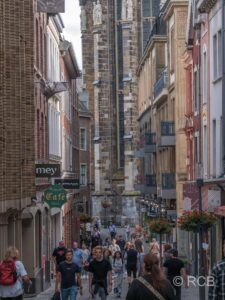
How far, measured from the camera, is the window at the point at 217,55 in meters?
31.5

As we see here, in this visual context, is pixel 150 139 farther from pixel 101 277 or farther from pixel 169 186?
pixel 101 277

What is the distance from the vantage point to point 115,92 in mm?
93562

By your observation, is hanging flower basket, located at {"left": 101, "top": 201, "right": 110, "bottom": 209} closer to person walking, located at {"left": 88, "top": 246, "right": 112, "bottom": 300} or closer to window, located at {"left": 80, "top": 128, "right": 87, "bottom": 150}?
window, located at {"left": 80, "top": 128, "right": 87, "bottom": 150}

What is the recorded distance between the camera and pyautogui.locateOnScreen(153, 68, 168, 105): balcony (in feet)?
159

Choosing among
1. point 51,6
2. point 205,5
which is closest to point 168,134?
point 205,5

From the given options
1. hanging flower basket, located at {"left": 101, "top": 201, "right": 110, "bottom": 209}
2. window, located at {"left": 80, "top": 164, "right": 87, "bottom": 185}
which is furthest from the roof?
hanging flower basket, located at {"left": 101, "top": 201, "right": 110, "bottom": 209}

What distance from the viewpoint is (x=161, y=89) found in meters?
50.1

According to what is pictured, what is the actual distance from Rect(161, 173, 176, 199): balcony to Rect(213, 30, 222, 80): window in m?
13.4

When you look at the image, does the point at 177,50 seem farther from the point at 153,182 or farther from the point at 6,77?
the point at 6,77

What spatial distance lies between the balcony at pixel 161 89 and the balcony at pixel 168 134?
2.40 metres

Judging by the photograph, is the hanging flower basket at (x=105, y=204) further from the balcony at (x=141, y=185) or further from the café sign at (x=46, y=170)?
the café sign at (x=46, y=170)

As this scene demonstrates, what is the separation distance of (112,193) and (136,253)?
61555 mm

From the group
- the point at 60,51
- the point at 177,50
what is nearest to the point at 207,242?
the point at 177,50

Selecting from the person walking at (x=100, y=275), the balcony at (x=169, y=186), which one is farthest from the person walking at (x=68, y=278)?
the balcony at (x=169, y=186)
